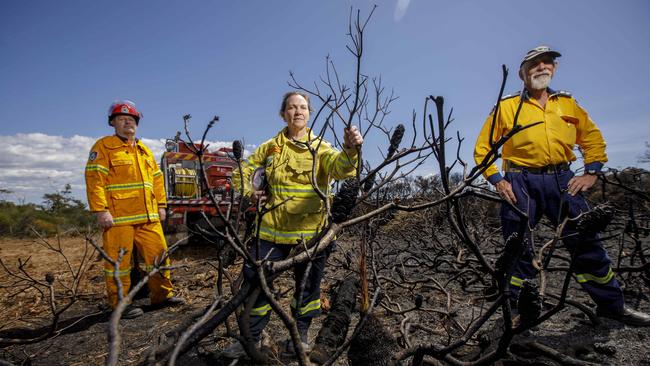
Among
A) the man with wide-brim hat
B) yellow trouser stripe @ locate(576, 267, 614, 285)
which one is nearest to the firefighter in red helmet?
the man with wide-brim hat

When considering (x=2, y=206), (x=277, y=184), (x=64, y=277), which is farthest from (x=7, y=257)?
(x=2, y=206)

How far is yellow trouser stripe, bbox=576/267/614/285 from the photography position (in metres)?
2.27

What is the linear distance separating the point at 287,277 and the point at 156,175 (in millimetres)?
2137

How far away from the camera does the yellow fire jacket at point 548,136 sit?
2.45 meters

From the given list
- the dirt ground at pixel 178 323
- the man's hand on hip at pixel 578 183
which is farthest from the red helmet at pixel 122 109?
the man's hand on hip at pixel 578 183

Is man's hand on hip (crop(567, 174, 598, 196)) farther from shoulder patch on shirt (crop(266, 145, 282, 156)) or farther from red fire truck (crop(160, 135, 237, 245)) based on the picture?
red fire truck (crop(160, 135, 237, 245))

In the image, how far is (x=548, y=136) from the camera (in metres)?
2.46

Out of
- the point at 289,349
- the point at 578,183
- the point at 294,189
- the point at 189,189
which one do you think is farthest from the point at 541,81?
the point at 189,189

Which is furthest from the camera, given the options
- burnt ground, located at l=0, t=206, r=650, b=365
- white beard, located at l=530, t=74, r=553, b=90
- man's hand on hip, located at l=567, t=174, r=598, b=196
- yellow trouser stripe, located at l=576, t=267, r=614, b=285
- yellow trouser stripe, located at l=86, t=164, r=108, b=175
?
yellow trouser stripe, located at l=86, t=164, r=108, b=175

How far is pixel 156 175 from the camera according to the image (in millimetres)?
3609

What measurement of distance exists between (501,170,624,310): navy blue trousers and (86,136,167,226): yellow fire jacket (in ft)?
11.0

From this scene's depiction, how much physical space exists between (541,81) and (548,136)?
50cm

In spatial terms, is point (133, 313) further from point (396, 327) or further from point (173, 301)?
point (396, 327)

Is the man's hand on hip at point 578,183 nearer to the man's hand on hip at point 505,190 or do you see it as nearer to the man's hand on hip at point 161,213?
the man's hand on hip at point 505,190
